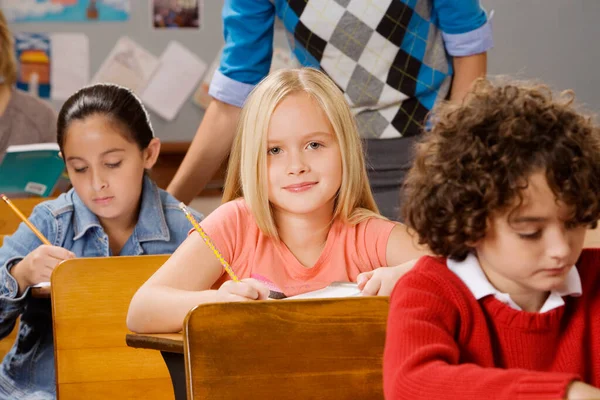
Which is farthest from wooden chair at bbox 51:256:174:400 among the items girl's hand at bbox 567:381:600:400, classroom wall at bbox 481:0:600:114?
classroom wall at bbox 481:0:600:114

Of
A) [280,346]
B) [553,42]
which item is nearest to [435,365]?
[280,346]

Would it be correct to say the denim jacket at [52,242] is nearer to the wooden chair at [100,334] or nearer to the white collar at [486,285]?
the wooden chair at [100,334]

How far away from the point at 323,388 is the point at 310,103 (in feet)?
2.15

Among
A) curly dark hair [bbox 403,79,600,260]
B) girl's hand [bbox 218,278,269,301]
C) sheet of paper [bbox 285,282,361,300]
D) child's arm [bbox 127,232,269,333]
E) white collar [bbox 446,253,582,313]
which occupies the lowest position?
child's arm [bbox 127,232,269,333]

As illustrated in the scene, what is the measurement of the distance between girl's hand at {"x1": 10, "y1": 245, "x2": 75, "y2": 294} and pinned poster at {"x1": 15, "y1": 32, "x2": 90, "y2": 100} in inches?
97.4

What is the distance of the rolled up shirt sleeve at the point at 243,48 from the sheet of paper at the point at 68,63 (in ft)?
7.46

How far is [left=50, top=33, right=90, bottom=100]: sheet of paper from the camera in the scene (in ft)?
14.6

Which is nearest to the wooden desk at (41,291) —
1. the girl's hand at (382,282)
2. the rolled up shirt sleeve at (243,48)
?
the rolled up shirt sleeve at (243,48)

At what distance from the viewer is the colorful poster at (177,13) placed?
4.45m

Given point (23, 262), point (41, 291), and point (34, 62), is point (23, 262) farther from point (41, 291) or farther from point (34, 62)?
point (34, 62)

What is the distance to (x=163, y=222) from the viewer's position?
93.1 inches

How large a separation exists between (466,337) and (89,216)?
1.42 meters

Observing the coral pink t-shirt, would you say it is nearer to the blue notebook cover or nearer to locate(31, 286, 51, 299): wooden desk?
locate(31, 286, 51, 299): wooden desk

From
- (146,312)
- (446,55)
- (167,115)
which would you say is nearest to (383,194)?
(446,55)
